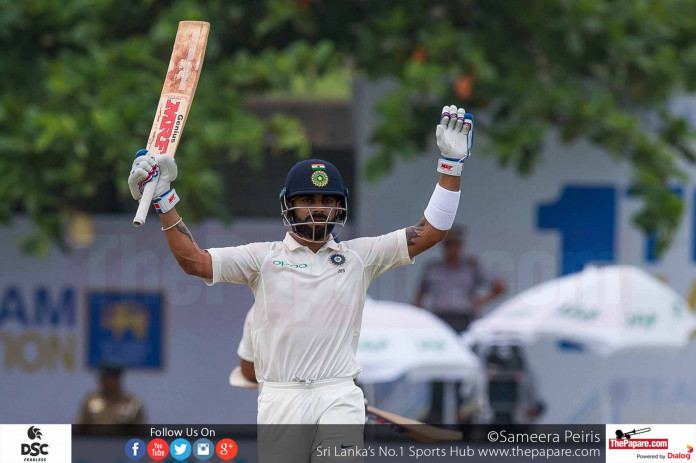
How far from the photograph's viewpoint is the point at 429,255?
9648 millimetres

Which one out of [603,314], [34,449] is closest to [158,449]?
[34,449]

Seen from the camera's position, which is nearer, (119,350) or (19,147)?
(19,147)

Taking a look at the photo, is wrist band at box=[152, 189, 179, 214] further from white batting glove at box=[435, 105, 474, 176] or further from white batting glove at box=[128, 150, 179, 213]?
white batting glove at box=[435, 105, 474, 176]

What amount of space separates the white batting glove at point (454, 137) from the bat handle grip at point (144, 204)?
102cm

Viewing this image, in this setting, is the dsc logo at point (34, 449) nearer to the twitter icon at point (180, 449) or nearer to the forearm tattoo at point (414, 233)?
the twitter icon at point (180, 449)

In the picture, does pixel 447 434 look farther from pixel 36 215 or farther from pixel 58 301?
pixel 58 301

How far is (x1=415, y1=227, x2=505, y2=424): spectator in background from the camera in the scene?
9.45 meters

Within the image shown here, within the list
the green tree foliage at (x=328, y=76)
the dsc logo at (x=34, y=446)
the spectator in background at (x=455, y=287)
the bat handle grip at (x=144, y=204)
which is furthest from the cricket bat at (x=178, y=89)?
the spectator in background at (x=455, y=287)

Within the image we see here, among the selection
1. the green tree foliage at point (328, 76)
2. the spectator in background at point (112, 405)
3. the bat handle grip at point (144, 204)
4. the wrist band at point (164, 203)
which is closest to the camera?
the bat handle grip at point (144, 204)

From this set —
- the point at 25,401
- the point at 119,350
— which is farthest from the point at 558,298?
the point at 25,401

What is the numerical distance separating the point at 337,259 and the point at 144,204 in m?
0.75

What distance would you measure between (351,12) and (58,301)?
3311 millimetres

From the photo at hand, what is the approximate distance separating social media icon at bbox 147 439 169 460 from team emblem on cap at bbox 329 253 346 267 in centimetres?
131

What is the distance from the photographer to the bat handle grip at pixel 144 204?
4.07m
